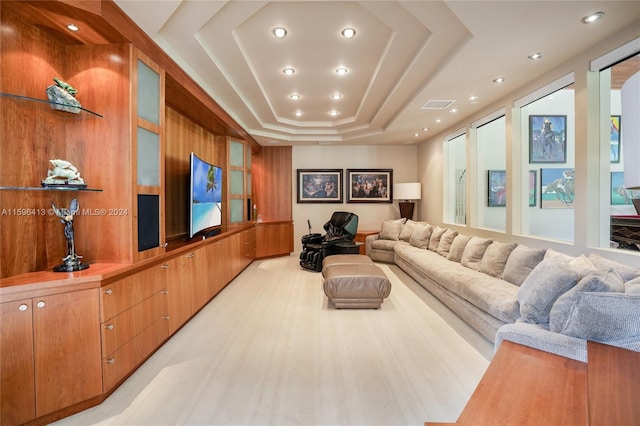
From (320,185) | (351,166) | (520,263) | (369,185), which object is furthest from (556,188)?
(320,185)

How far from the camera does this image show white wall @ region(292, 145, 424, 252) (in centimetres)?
786

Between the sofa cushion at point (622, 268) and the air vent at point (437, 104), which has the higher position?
the air vent at point (437, 104)

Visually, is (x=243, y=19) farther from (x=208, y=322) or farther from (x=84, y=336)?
(x=208, y=322)

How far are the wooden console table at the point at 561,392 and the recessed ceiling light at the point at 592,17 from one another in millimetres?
2387

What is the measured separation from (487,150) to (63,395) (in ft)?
19.1

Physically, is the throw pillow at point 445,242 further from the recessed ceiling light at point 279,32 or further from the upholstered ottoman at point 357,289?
the recessed ceiling light at point 279,32

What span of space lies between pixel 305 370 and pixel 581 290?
188 centimetres

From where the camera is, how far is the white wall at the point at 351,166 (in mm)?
7855

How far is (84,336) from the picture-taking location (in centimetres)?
199

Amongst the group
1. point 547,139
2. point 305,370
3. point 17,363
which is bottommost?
point 305,370

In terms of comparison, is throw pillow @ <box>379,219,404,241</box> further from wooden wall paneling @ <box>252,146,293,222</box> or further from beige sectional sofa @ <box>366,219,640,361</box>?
wooden wall paneling @ <box>252,146,293,222</box>

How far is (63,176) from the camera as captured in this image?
212cm

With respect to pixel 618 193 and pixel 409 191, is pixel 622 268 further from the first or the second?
pixel 409 191

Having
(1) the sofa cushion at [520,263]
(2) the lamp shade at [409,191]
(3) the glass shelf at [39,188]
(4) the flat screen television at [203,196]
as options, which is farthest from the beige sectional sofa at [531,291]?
(4) the flat screen television at [203,196]
